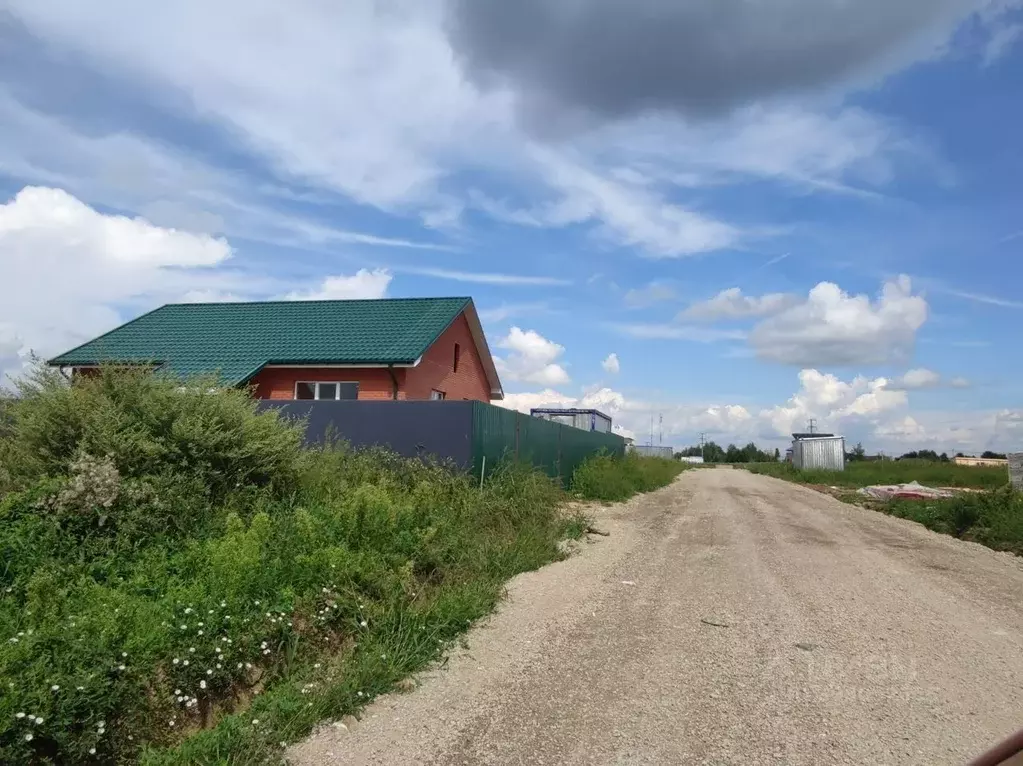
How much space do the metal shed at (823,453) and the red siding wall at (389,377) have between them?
35.6 meters

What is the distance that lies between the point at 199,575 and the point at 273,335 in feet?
49.0

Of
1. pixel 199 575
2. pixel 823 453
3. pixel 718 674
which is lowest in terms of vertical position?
pixel 718 674

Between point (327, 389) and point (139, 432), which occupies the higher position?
point (327, 389)

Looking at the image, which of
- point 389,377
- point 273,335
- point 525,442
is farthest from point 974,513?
point 273,335

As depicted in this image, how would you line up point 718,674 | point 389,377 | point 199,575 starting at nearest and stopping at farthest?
point 718,674
point 199,575
point 389,377

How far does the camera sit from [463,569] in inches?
305

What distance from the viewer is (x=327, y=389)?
1841 cm

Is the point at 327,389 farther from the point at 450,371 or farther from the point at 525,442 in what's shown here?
the point at 525,442

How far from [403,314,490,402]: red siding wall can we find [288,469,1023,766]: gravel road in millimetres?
9427

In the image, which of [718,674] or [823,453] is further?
[823,453]

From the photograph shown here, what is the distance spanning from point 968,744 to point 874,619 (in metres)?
2.85

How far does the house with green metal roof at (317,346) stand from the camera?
1778cm

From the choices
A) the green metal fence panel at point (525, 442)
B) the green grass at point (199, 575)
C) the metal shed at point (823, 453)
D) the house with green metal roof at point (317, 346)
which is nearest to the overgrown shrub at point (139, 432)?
the green grass at point (199, 575)

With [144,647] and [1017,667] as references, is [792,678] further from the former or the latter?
[144,647]
